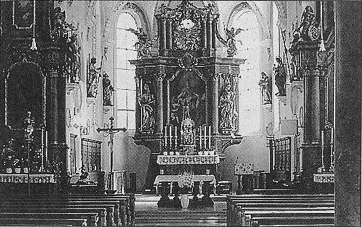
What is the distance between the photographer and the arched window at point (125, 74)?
2842 cm

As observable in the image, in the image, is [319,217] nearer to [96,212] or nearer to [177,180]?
[96,212]

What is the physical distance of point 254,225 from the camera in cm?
750

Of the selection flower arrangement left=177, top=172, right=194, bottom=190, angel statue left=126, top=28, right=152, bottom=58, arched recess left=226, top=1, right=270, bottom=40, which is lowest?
flower arrangement left=177, top=172, right=194, bottom=190

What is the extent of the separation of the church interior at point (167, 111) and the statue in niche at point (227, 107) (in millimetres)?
41

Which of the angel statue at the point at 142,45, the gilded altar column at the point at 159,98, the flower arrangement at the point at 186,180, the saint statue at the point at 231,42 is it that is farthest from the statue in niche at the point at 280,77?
the flower arrangement at the point at 186,180

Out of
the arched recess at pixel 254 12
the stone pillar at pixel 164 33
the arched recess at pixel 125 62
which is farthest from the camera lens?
the arched recess at pixel 125 62

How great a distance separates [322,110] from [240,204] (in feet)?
31.1

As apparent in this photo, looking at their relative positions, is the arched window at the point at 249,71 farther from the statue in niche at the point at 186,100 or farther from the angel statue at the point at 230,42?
the statue in niche at the point at 186,100

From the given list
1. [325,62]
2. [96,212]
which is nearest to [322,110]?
[325,62]

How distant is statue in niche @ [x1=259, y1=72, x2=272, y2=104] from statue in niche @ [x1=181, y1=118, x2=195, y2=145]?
2906 millimetres

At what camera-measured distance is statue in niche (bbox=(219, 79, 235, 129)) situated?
88.6ft

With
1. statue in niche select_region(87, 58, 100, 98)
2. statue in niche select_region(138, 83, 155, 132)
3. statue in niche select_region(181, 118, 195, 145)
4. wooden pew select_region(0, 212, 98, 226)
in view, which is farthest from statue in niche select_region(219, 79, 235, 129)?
wooden pew select_region(0, 212, 98, 226)

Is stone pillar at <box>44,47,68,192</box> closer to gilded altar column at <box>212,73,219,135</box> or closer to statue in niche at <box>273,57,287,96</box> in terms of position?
statue in niche at <box>273,57,287,96</box>

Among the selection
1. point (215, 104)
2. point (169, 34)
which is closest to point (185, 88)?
point (215, 104)
